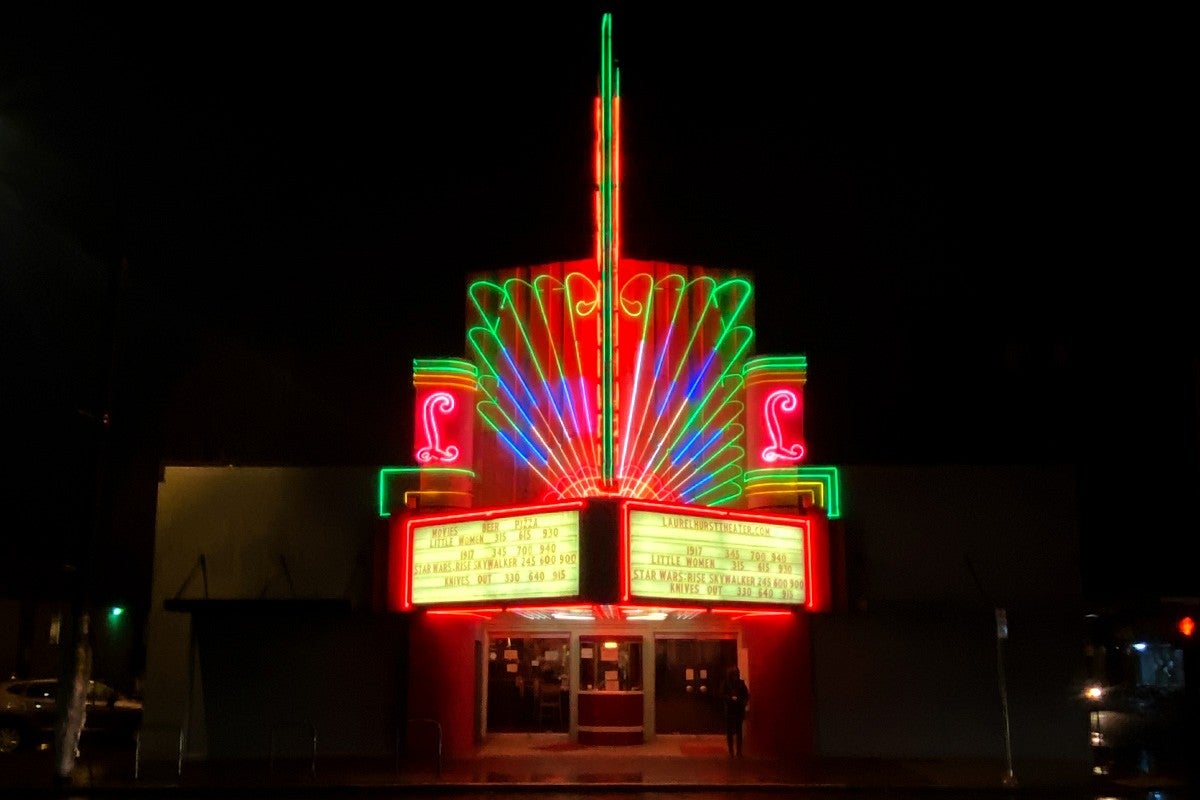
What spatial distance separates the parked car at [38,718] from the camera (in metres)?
22.1

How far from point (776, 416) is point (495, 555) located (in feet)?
17.7

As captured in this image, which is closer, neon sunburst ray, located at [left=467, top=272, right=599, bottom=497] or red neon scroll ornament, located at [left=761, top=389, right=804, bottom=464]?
red neon scroll ornament, located at [left=761, top=389, right=804, bottom=464]

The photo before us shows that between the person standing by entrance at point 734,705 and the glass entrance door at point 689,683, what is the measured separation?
2.51 metres

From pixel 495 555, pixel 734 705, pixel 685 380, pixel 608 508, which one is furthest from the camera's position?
pixel 685 380

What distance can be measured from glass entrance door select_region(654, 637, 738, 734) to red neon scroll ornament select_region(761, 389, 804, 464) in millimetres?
4614

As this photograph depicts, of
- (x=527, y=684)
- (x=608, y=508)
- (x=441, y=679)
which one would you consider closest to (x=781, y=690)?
(x=527, y=684)

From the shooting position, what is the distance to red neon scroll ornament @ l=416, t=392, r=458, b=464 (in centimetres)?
1978

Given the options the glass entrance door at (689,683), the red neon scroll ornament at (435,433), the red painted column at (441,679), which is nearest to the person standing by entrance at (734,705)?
the glass entrance door at (689,683)

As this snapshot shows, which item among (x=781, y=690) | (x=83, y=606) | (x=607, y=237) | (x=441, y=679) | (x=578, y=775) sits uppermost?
(x=607, y=237)

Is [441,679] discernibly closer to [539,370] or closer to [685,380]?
[539,370]

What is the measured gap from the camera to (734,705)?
63.8ft

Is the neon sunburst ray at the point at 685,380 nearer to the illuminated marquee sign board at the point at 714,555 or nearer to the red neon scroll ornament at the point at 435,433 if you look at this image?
the illuminated marquee sign board at the point at 714,555

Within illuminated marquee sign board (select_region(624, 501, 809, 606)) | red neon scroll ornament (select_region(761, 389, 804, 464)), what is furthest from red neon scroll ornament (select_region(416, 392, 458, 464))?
red neon scroll ornament (select_region(761, 389, 804, 464))

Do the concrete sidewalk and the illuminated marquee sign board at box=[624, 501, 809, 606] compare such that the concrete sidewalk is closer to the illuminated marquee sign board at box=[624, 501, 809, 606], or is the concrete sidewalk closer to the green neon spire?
the illuminated marquee sign board at box=[624, 501, 809, 606]
